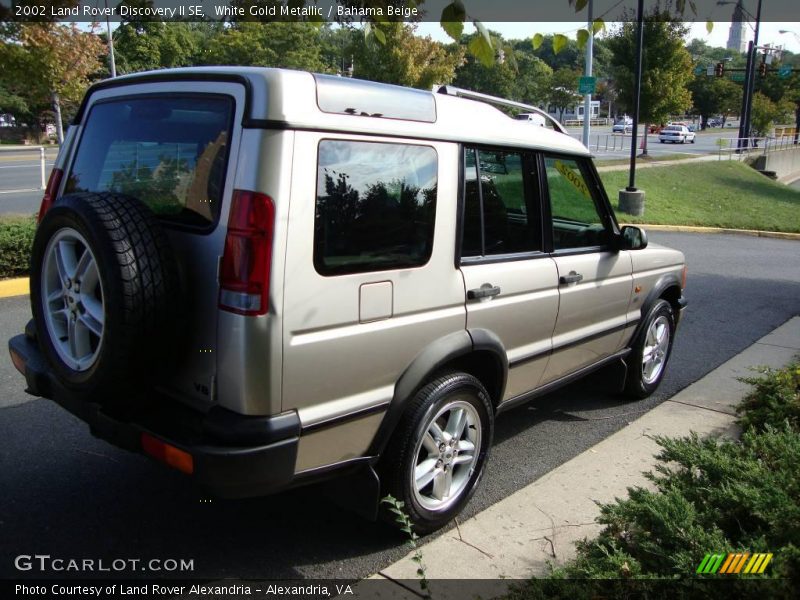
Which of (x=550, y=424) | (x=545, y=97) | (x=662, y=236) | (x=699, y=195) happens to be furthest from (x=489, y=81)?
(x=550, y=424)

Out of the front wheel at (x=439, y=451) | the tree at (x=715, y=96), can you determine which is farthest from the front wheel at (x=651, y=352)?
the tree at (x=715, y=96)

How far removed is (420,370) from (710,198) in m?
20.0

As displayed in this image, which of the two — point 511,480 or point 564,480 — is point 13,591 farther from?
point 564,480

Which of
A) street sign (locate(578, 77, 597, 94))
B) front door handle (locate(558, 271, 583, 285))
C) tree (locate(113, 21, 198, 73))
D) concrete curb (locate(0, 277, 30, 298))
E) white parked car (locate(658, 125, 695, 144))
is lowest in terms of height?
concrete curb (locate(0, 277, 30, 298))

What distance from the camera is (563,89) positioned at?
7669 centimetres

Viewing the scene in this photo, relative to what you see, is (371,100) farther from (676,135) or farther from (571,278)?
(676,135)

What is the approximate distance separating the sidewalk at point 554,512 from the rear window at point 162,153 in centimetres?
180

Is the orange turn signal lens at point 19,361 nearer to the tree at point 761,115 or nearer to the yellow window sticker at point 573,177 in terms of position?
the yellow window sticker at point 573,177

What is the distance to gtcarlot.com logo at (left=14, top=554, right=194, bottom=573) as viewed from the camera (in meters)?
2.93

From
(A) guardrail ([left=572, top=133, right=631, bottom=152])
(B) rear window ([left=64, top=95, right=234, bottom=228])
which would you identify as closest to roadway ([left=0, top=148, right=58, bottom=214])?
(B) rear window ([left=64, top=95, right=234, bottom=228])

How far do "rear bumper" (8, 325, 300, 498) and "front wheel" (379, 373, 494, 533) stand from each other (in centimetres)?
58

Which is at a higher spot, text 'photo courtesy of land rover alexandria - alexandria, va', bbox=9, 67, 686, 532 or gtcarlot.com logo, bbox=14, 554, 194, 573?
text 'photo courtesy of land rover alexandria - alexandria, va', bbox=9, 67, 686, 532

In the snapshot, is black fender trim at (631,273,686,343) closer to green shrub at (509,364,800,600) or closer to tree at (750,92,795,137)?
green shrub at (509,364,800,600)

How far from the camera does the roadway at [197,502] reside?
3070 mm
